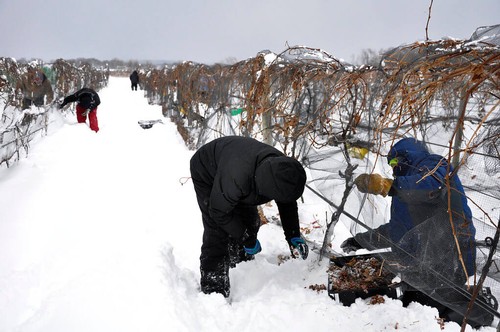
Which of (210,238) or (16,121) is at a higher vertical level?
(16,121)

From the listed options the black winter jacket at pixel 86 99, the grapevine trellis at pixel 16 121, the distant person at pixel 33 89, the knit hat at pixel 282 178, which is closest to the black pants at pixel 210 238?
the knit hat at pixel 282 178

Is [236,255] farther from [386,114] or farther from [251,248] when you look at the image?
[386,114]

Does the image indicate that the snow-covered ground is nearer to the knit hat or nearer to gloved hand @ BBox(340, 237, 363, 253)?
gloved hand @ BBox(340, 237, 363, 253)

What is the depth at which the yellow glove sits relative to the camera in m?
2.42

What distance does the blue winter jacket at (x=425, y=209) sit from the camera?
1955mm

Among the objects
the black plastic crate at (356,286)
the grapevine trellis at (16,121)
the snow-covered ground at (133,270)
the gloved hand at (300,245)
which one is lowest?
the snow-covered ground at (133,270)

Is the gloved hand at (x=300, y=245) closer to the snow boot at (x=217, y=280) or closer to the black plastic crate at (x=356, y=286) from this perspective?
the black plastic crate at (x=356, y=286)

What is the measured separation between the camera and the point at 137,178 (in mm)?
5820

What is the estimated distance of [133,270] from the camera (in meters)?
2.73

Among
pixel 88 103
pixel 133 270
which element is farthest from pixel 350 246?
pixel 88 103

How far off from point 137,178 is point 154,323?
13.0 ft

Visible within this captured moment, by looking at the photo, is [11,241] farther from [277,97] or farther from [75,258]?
[277,97]

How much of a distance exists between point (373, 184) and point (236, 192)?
999 mm

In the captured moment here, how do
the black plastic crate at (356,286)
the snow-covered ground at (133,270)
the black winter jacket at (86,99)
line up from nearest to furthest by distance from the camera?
1. the snow-covered ground at (133,270)
2. the black plastic crate at (356,286)
3. the black winter jacket at (86,99)
